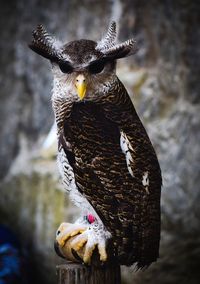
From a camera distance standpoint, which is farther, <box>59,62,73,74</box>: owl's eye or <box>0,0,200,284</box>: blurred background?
<box>0,0,200,284</box>: blurred background

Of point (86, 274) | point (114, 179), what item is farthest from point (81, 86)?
point (86, 274)

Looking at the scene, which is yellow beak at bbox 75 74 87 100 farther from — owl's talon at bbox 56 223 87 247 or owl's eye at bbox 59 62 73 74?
owl's talon at bbox 56 223 87 247

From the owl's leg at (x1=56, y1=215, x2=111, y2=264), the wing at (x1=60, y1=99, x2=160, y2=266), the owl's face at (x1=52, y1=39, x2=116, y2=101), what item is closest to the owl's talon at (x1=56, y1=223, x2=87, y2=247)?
the owl's leg at (x1=56, y1=215, x2=111, y2=264)

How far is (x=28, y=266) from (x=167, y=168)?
0.93 m

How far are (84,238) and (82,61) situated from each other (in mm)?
535

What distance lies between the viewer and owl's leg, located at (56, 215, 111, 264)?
1789mm

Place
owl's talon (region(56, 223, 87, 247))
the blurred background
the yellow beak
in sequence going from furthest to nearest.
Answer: the blurred background, owl's talon (region(56, 223, 87, 247)), the yellow beak

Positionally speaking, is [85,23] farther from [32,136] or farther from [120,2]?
[32,136]

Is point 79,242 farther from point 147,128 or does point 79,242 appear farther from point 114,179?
point 147,128

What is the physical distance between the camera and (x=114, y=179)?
181 centimetres

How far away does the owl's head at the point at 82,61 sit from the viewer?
1.79 meters

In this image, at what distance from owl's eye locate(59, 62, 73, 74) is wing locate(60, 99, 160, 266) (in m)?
0.11

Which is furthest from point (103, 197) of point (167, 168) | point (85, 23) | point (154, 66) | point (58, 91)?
point (85, 23)

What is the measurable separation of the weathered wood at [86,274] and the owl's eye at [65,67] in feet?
1.95
